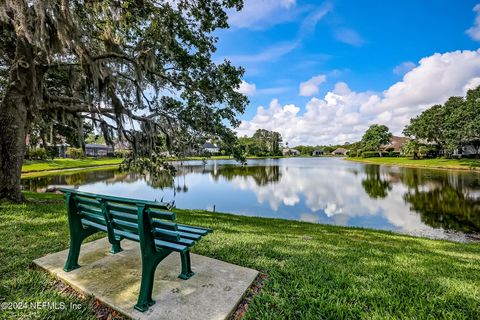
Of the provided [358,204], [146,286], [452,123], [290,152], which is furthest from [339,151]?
[146,286]

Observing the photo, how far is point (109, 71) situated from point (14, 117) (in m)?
2.83

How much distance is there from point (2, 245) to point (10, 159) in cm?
407

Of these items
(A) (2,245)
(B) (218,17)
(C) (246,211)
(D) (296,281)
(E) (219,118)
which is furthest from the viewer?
(C) (246,211)

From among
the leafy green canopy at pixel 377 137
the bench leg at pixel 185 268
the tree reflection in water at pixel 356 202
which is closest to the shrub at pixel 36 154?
the tree reflection in water at pixel 356 202

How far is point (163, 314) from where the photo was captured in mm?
2059

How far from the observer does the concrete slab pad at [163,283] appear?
2.13m

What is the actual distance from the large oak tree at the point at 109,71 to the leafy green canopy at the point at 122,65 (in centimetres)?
3

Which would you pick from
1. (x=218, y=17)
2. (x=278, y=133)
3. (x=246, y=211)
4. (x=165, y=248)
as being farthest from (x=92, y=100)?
(x=278, y=133)

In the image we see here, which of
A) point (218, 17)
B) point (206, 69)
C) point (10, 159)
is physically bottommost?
point (10, 159)

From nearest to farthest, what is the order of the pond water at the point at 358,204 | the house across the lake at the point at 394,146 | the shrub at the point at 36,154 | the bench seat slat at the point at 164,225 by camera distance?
the bench seat slat at the point at 164,225 → the pond water at the point at 358,204 → the shrub at the point at 36,154 → the house across the lake at the point at 394,146

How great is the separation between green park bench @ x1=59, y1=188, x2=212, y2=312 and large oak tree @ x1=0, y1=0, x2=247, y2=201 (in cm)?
438

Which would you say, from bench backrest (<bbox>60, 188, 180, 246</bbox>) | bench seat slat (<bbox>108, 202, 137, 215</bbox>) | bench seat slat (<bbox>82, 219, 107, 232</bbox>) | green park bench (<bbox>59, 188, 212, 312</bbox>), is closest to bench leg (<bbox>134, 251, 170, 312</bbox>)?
green park bench (<bbox>59, 188, 212, 312</bbox>)

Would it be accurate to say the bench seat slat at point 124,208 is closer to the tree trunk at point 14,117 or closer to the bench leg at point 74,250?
the bench leg at point 74,250

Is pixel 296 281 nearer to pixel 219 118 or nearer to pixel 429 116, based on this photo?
pixel 219 118
